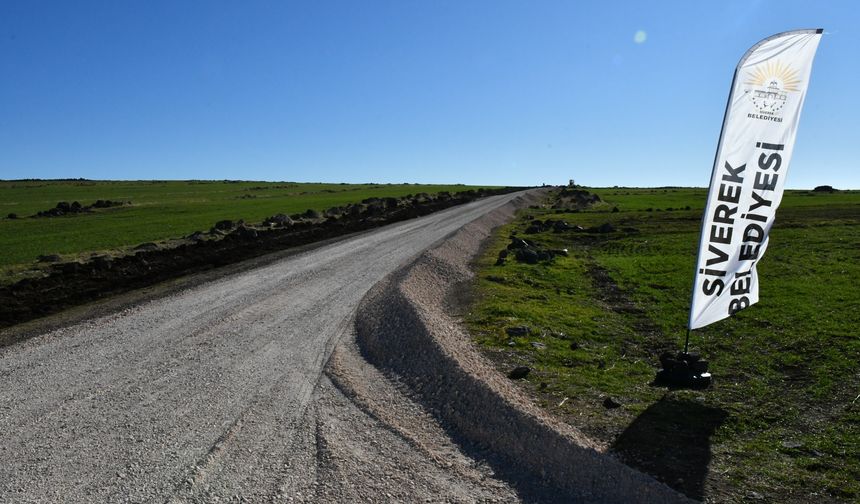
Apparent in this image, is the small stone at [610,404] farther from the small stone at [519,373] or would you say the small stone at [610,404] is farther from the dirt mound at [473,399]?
the small stone at [519,373]

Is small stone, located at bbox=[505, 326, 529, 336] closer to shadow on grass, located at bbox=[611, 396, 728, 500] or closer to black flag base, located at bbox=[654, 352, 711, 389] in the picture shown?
black flag base, located at bbox=[654, 352, 711, 389]

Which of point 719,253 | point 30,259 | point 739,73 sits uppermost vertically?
point 739,73

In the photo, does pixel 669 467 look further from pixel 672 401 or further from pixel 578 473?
pixel 672 401

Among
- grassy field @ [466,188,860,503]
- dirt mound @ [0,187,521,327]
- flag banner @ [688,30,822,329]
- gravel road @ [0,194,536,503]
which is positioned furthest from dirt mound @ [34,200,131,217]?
flag banner @ [688,30,822,329]

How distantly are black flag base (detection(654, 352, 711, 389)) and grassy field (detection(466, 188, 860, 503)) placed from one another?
22cm

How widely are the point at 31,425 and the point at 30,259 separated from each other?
23218 millimetres

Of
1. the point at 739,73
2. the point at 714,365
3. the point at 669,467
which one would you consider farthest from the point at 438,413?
the point at 739,73

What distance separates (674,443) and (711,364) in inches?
205

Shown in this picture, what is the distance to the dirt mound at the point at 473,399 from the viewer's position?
7.22m

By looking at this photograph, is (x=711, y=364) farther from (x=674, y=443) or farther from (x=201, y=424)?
(x=201, y=424)

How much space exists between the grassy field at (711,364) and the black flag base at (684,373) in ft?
0.74

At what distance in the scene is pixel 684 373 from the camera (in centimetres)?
1085

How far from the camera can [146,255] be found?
27203 millimetres

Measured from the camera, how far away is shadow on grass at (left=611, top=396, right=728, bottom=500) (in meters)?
7.27
